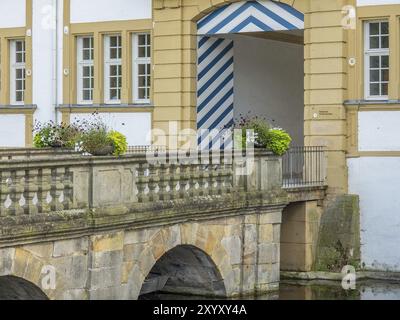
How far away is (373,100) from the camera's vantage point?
22016 mm

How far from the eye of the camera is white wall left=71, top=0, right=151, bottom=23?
979 inches

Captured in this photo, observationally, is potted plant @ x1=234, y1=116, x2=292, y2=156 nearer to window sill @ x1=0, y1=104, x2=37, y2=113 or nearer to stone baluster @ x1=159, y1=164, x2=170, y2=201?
stone baluster @ x1=159, y1=164, x2=170, y2=201

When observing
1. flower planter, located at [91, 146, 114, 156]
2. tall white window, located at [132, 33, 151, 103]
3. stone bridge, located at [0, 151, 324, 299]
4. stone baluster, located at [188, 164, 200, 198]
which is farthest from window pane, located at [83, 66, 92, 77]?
flower planter, located at [91, 146, 114, 156]

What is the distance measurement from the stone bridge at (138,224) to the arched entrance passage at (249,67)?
356 centimetres

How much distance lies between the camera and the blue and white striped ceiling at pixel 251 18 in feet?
75.7

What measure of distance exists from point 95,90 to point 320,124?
5586 mm

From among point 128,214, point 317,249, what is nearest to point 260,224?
point 317,249

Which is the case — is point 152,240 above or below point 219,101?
below

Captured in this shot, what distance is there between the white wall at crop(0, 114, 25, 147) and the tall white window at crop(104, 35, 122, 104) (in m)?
2.35

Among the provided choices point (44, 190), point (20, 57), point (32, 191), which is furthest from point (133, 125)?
point (32, 191)

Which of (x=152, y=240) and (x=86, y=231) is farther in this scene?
(x=152, y=240)

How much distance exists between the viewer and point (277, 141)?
20.1 meters

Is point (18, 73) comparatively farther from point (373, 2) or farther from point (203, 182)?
point (203, 182)

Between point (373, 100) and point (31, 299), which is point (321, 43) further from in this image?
point (31, 299)
